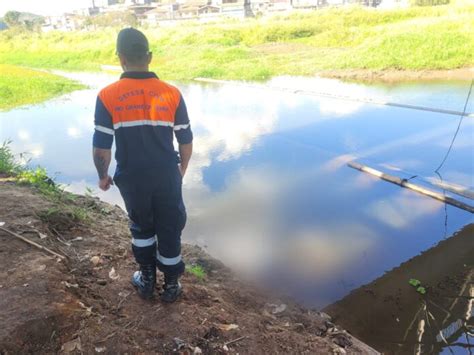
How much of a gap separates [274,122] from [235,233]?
454 centimetres

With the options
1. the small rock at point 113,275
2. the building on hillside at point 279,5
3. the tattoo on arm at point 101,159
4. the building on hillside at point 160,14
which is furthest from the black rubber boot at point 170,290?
the building on hillside at point 160,14

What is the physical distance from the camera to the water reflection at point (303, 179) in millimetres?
4004

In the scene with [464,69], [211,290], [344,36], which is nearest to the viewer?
[211,290]

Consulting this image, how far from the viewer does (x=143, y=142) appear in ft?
6.93

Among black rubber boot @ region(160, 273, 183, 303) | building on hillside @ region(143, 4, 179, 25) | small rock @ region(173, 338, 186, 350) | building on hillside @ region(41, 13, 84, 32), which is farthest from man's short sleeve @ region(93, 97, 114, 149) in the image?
building on hillside @ region(41, 13, 84, 32)

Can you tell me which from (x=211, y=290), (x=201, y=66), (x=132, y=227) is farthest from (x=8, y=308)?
(x=201, y=66)

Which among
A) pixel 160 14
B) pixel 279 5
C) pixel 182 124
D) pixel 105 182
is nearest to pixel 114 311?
pixel 105 182

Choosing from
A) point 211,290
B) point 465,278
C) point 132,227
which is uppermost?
point 132,227

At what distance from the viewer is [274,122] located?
855cm

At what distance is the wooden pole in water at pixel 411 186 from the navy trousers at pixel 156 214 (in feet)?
12.4

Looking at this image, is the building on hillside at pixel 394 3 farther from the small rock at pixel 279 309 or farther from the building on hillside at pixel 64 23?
the building on hillside at pixel 64 23

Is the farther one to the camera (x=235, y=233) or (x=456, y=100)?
(x=456, y=100)

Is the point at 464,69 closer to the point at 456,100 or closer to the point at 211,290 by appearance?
the point at 456,100

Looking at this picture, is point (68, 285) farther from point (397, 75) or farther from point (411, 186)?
point (397, 75)
